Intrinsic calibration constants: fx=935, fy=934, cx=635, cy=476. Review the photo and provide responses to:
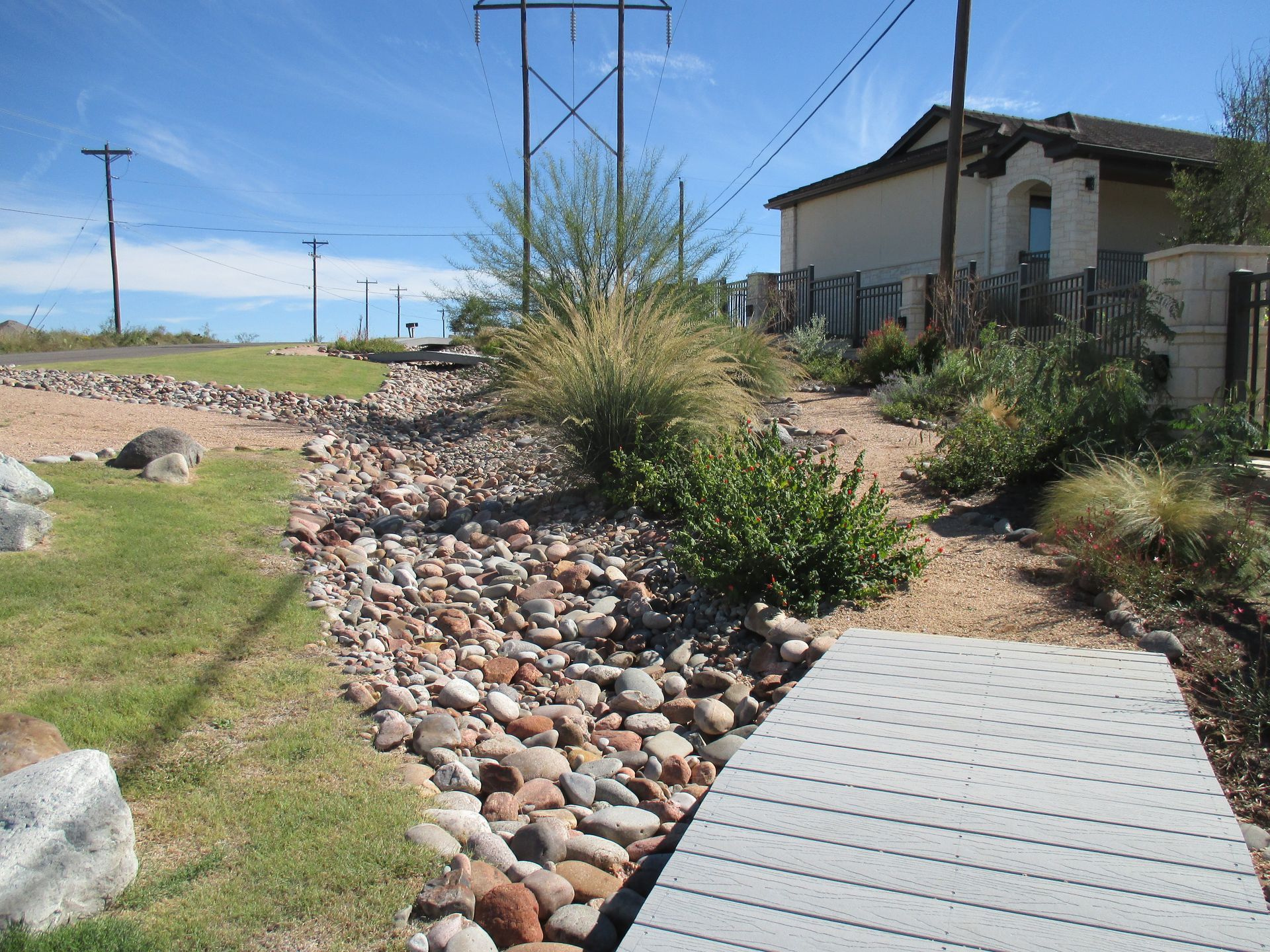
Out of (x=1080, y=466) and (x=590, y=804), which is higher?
(x=1080, y=466)

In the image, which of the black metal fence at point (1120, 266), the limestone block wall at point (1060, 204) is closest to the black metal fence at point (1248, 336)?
the limestone block wall at point (1060, 204)

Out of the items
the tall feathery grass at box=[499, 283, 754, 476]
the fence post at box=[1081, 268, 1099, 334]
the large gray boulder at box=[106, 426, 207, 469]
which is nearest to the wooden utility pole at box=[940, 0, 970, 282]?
the fence post at box=[1081, 268, 1099, 334]

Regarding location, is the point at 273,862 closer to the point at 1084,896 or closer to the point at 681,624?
the point at 1084,896

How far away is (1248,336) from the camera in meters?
8.00

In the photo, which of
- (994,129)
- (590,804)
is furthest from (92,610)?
(994,129)

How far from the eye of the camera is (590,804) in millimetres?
3984

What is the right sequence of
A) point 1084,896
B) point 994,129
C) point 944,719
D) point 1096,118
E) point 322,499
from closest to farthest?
point 1084,896 → point 944,719 → point 322,499 → point 994,129 → point 1096,118

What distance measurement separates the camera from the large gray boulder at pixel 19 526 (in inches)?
231

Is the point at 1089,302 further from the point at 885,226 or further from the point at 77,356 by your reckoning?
the point at 77,356

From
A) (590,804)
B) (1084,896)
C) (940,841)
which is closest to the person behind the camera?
(1084,896)

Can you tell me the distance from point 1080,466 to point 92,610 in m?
6.76

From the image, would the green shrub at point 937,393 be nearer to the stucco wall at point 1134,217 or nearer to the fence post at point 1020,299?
the fence post at point 1020,299

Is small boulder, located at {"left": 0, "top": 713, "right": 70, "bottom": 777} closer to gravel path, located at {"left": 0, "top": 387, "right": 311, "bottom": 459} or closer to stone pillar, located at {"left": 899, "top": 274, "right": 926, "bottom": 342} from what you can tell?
gravel path, located at {"left": 0, "top": 387, "right": 311, "bottom": 459}

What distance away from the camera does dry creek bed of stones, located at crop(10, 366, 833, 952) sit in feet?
10.7
